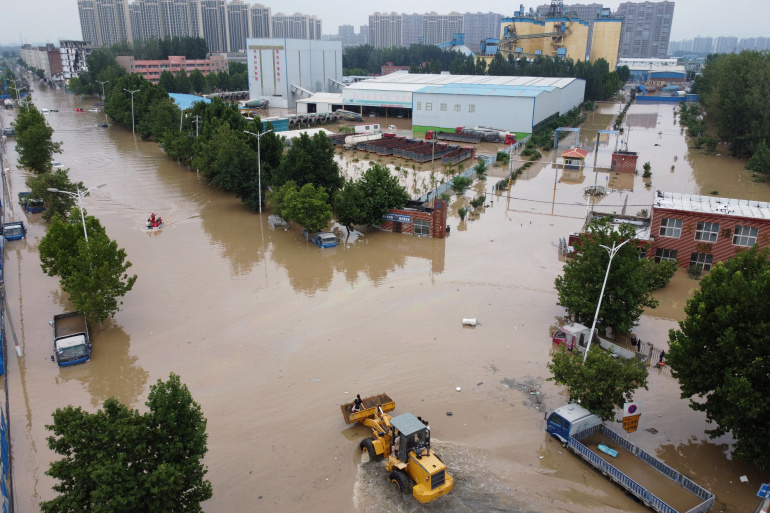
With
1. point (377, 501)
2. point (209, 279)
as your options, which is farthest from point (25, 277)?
point (377, 501)

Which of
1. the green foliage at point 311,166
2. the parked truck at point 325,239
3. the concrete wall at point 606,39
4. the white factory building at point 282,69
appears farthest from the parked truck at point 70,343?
the concrete wall at point 606,39

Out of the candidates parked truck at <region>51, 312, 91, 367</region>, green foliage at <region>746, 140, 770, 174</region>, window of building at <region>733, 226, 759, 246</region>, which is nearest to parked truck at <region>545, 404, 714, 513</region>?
parked truck at <region>51, 312, 91, 367</region>

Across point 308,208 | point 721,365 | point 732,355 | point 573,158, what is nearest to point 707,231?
point 721,365

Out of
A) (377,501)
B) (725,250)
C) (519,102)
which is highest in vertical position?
(519,102)

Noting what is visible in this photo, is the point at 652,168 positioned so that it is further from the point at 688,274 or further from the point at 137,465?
the point at 137,465

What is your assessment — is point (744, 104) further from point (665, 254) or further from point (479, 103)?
point (665, 254)

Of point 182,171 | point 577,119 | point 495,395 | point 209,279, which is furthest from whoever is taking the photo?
→ point 577,119

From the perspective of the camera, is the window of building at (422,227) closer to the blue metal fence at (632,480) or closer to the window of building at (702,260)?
the window of building at (702,260)

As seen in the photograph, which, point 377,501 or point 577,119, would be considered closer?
point 377,501
